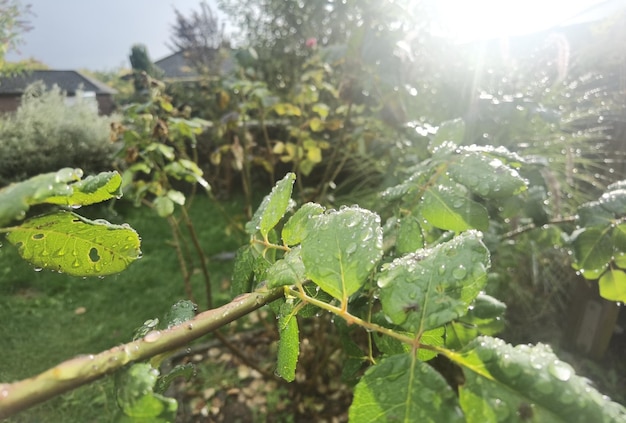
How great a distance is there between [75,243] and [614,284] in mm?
858

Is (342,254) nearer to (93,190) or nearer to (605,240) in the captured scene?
(93,190)

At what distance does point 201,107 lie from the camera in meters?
7.55

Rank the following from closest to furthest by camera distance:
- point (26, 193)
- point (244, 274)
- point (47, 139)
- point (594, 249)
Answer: point (26, 193) → point (244, 274) → point (594, 249) → point (47, 139)

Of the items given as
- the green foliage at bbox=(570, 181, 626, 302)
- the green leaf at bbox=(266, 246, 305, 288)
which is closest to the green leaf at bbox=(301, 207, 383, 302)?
the green leaf at bbox=(266, 246, 305, 288)

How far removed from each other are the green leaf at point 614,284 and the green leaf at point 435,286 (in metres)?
0.61

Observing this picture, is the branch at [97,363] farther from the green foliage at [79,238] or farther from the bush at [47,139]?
the bush at [47,139]

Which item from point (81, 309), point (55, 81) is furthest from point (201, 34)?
point (81, 309)

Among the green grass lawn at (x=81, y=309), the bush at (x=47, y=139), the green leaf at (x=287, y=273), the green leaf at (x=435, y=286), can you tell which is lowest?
the green grass lawn at (x=81, y=309)

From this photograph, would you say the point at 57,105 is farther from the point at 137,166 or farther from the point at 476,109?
the point at 476,109

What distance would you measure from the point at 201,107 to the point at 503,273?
20.8 ft

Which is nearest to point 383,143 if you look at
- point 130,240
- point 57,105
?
point 130,240

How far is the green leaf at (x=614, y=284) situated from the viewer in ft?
2.53

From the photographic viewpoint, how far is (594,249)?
762 mm

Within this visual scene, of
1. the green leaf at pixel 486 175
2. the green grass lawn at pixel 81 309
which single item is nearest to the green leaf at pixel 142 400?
the green leaf at pixel 486 175
